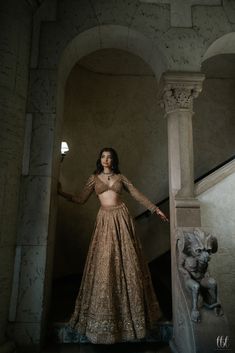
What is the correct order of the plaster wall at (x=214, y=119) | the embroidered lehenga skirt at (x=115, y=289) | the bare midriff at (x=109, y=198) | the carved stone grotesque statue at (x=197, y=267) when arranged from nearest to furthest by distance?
1. the carved stone grotesque statue at (x=197, y=267)
2. the embroidered lehenga skirt at (x=115, y=289)
3. the bare midriff at (x=109, y=198)
4. the plaster wall at (x=214, y=119)

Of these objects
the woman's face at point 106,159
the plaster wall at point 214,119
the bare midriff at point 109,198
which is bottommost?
the bare midriff at point 109,198

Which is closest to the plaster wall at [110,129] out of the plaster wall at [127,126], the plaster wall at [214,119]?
the plaster wall at [127,126]

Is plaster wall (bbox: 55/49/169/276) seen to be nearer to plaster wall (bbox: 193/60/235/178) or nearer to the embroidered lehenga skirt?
plaster wall (bbox: 193/60/235/178)

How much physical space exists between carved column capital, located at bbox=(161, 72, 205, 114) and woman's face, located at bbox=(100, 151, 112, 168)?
789mm

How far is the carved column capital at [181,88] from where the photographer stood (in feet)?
8.19

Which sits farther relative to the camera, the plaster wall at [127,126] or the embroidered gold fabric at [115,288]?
the plaster wall at [127,126]

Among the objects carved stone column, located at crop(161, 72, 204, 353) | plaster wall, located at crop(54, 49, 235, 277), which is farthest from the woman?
plaster wall, located at crop(54, 49, 235, 277)

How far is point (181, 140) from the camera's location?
2469mm

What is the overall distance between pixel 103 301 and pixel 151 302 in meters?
0.52

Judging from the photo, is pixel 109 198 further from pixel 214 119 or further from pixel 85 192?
pixel 214 119

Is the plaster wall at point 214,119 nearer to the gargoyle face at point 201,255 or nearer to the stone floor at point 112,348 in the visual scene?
the gargoyle face at point 201,255

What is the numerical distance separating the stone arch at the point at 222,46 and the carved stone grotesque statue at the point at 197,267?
1.88m

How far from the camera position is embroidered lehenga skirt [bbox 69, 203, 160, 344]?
198cm

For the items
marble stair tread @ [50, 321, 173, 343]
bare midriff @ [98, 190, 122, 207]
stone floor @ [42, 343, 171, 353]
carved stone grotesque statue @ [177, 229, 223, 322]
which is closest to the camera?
carved stone grotesque statue @ [177, 229, 223, 322]
